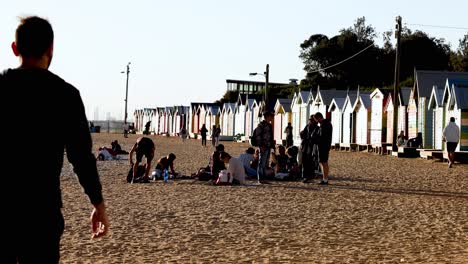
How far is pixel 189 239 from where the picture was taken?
870 centimetres

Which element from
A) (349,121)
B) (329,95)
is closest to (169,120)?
(329,95)

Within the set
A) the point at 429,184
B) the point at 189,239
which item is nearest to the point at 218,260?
the point at 189,239

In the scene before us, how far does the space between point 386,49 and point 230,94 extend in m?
28.6

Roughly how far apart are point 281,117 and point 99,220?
5481 cm

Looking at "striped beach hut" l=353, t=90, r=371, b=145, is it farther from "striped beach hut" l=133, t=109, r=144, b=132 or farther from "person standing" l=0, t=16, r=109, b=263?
"striped beach hut" l=133, t=109, r=144, b=132

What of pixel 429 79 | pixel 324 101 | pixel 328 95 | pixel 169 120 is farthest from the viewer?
pixel 169 120

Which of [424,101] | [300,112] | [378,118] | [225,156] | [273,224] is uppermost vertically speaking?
[300,112]

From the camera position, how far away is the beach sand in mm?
7734

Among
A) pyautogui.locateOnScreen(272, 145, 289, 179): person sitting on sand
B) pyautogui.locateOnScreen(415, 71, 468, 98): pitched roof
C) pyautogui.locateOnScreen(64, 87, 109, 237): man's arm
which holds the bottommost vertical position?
pyautogui.locateOnScreen(272, 145, 289, 179): person sitting on sand

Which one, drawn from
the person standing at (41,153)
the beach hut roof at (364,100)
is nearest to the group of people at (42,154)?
the person standing at (41,153)

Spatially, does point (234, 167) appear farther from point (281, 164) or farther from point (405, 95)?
point (405, 95)

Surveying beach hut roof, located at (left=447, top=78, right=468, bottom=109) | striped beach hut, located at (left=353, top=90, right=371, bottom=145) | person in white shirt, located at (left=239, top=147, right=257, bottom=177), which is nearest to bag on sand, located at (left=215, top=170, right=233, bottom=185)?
person in white shirt, located at (left=239, top=147, right=257, bottom=177)

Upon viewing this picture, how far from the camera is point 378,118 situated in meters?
41.1

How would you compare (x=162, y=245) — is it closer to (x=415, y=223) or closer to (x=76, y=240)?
(x=76, y=240)
